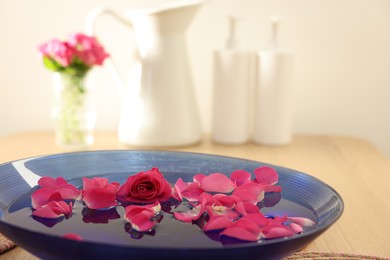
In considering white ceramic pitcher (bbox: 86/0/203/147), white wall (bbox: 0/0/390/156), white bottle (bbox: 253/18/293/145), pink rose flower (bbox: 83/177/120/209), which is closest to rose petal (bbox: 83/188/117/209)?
pink rose flower (bbox: 83/177/120/209)


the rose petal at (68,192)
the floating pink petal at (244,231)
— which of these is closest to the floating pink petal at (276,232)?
the floating pink petal at (244,231)

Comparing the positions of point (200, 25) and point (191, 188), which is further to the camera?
point (200, 25)

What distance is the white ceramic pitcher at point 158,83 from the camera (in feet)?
3.86

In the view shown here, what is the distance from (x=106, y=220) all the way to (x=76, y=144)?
0.66 meters

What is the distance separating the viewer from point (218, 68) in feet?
4.10

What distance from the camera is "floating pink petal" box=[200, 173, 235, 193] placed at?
26.6 inches

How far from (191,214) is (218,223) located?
61mm

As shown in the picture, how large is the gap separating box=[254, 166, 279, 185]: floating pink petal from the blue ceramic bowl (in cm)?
1

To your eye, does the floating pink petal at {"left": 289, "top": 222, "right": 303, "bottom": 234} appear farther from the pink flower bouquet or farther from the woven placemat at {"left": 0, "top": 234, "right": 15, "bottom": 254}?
the pink flower bouquet

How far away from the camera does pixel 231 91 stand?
124 cm

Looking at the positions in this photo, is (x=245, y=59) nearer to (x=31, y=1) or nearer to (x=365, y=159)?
(x=365, y=159)

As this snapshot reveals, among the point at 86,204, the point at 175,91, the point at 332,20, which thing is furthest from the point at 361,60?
the point at 86,204

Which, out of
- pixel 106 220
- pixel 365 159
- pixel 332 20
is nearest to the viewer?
pixel 106 220

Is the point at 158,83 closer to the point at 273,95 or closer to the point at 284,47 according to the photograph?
the point at 273,95
